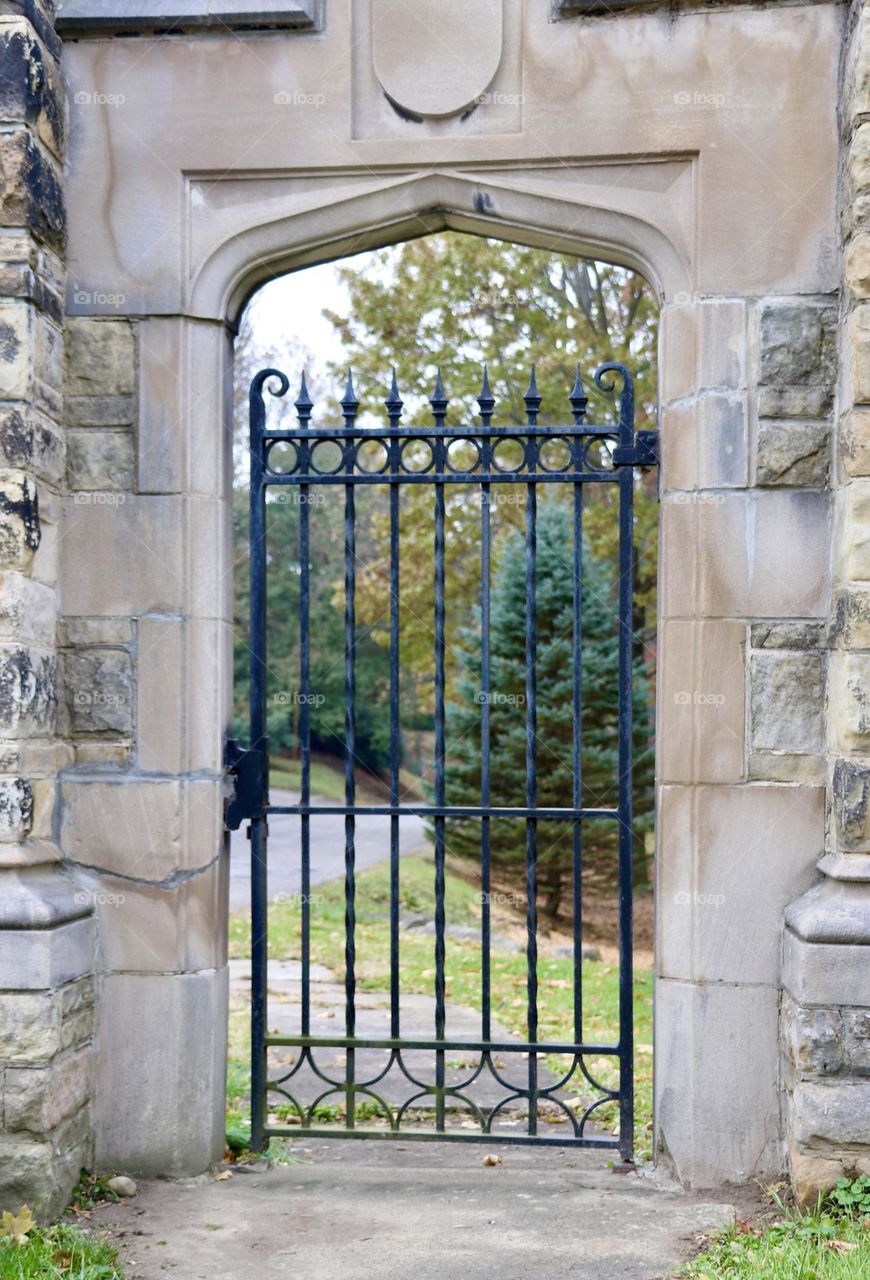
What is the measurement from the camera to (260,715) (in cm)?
411

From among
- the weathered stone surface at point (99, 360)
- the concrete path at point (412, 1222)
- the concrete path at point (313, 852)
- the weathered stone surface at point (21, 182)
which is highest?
the weathered stone surface at point (21, 182)

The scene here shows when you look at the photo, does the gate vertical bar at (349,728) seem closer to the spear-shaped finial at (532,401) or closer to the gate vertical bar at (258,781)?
the gate vertical bar at (258,781)

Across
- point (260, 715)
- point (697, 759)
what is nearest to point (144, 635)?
point (260, 715)

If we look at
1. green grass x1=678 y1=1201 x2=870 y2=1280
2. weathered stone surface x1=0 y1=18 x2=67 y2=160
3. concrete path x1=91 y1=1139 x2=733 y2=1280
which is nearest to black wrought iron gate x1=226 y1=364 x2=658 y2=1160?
concrete path x1=91 y1=1139 x2=733 y2=1280

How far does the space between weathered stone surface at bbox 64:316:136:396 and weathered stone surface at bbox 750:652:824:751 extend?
2.17m

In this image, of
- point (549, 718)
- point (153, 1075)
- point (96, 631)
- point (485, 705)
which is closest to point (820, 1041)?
point (485, 705)

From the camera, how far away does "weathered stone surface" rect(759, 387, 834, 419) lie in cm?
375

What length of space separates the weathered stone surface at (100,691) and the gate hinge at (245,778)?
0.35 meters

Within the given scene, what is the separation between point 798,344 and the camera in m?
3.76

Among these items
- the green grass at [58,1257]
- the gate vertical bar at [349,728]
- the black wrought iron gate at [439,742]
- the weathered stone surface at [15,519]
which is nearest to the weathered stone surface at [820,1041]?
the black wrought iron gate at [439,742]

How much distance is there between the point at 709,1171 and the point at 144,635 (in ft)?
7.76

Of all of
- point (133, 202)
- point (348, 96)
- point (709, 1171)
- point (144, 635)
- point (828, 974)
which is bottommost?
point (709, 1171)

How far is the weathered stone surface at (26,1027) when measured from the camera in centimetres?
343

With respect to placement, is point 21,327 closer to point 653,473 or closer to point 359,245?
point 359,245
